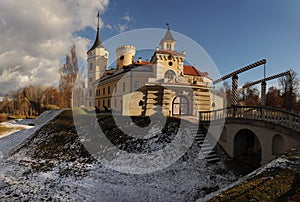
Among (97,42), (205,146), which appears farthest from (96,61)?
(205,146)

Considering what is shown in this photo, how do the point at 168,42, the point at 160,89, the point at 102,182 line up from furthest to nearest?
the point at 168,42 < the point at 160,89 < the point at 102,182

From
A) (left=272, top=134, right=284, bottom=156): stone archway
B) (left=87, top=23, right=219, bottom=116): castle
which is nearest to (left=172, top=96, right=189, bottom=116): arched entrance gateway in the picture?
(left=87, top=23, right=219, bottom=116): castle

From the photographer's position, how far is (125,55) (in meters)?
35.3

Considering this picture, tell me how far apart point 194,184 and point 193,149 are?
3.36 m

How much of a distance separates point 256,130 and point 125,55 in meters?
29.6

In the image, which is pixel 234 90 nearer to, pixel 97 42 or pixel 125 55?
pixel 125 55

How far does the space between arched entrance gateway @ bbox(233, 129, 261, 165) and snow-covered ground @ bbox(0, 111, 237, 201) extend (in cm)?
186

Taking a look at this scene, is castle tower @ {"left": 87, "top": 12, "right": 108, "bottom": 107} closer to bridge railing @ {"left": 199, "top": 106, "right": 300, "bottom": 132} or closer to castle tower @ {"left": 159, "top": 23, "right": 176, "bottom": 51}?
castle tower @ {"left": 159, "top": 23, "right": 176, "bottom": 51}

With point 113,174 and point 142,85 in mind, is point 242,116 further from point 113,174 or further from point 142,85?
point 142,85

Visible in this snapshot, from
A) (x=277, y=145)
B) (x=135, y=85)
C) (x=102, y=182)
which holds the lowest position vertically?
(x=102, y=182)

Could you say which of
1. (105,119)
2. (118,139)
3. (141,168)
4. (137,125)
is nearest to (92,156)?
(118,139)

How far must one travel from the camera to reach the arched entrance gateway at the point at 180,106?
2127 cm

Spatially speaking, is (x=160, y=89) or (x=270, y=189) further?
(x=160, y=89)

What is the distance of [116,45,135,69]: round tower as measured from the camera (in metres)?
35.2
